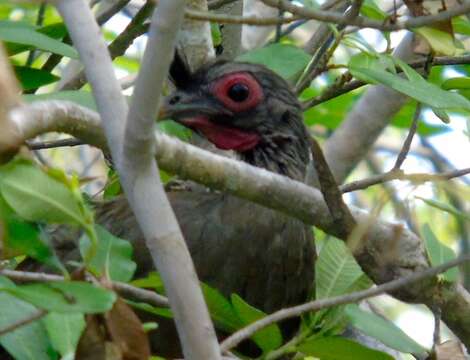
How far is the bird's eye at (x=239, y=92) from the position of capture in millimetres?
3787

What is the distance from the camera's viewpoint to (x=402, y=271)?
2818mm

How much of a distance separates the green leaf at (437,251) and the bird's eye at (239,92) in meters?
1.10

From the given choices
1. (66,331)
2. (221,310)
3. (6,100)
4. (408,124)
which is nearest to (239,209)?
(221,310)

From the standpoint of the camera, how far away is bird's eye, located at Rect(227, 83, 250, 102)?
3.79 m

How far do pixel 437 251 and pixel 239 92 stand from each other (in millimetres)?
1161

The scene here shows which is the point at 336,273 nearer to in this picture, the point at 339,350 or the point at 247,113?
the point at 339,350

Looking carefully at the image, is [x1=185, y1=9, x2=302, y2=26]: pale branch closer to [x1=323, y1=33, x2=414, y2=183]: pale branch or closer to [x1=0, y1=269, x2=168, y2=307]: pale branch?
[x1=0, y1=269, x2=168, y2=307]: pale branch

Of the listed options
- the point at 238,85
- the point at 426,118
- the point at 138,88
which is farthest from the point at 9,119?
the point at 426,118

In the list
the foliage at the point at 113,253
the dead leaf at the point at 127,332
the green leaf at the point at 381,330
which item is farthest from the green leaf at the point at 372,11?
the dead leaf at the point at 127,332

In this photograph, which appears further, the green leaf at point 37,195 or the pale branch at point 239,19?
the pale branch at point 239,19

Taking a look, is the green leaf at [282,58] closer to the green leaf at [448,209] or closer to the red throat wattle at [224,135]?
the red throat wattle at [224,135]

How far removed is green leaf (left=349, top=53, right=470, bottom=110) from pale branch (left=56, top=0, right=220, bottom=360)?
885mm

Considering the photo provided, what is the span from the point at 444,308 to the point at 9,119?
1.38m

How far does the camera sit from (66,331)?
2170 millimetres
